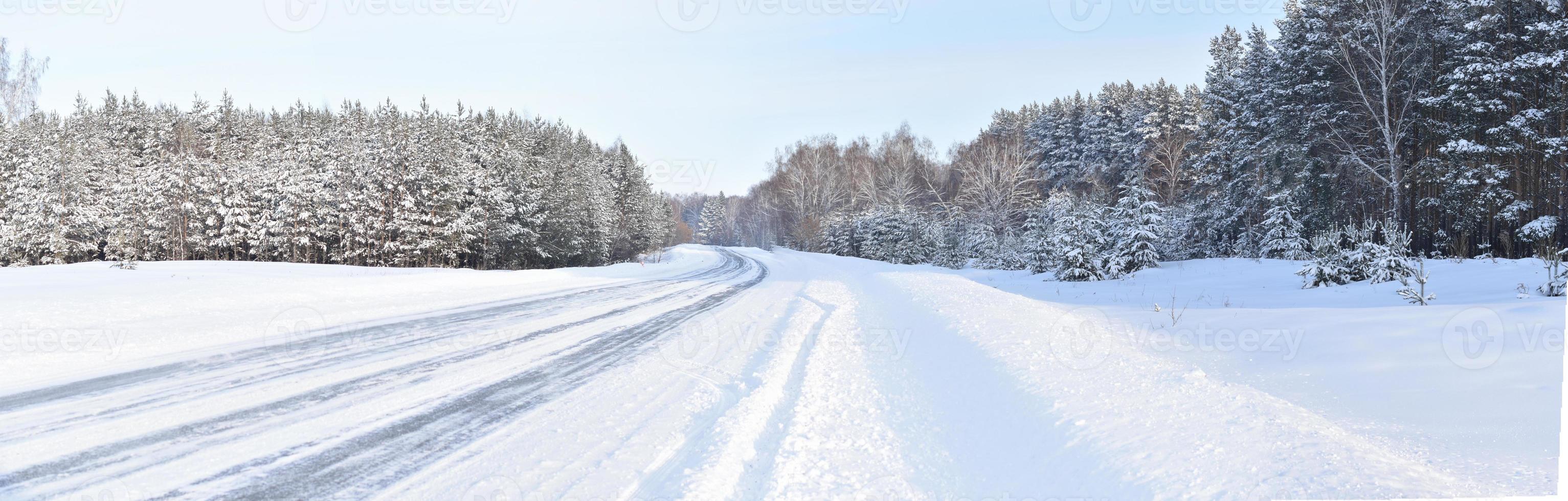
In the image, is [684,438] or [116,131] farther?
[116,131]

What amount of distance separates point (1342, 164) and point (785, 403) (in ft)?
84.6

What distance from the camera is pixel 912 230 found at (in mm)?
41750

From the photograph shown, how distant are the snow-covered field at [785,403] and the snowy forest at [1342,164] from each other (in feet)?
19.1

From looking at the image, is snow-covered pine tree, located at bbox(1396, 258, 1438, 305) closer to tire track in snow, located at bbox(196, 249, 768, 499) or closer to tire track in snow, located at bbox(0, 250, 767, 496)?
tire track in snow, located at bbox(0, 250, 767, 496)

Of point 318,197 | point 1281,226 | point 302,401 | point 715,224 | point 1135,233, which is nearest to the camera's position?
point 302,401

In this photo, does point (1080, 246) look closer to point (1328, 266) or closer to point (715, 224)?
point (1328, 266)

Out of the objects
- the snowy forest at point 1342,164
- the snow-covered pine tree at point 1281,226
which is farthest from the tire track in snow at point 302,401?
the snow-covered pine tree at point 1281,226

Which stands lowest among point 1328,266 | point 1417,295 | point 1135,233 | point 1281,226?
point 1417,295

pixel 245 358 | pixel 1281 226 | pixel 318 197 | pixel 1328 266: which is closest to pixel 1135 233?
pixel 1328 266

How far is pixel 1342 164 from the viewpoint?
71.5 ft

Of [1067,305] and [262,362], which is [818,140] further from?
[262,362]

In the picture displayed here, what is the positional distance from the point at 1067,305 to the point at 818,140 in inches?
2676

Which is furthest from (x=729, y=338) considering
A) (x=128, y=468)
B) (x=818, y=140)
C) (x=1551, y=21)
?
(x=818, y=140)

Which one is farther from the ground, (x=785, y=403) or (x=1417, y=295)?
(x=1417, y=295)
